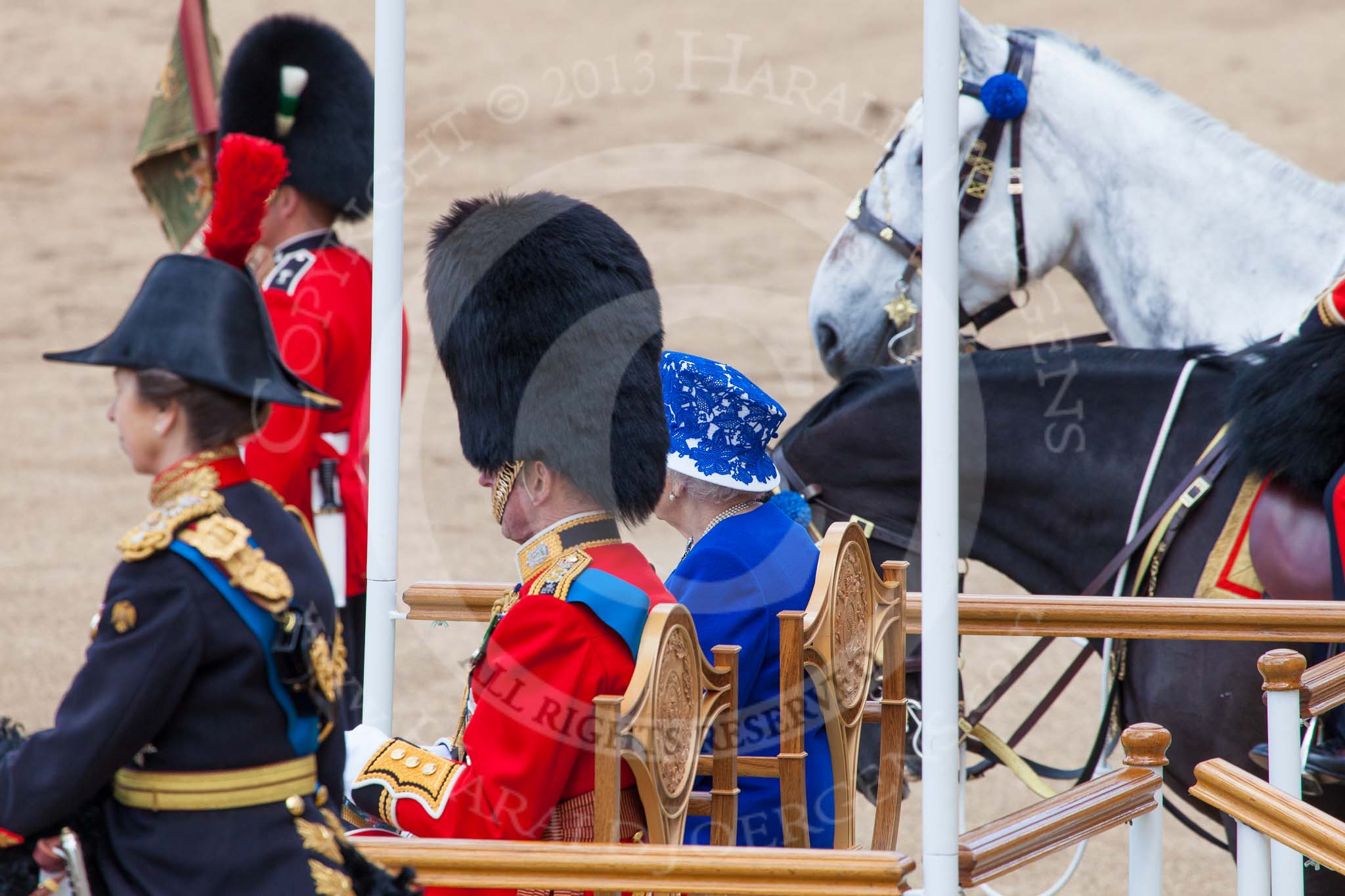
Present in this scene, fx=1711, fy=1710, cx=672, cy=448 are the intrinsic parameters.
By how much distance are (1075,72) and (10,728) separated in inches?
109

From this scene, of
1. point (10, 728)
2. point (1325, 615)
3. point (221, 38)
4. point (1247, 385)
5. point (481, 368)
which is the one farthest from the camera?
point (221, 38)

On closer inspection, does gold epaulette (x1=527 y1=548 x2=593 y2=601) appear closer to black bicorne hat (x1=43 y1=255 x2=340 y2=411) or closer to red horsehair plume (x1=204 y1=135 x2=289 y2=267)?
black bicorne hat (x1=43 y1=255 x2=340 y2=411)

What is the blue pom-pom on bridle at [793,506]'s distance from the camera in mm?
2826

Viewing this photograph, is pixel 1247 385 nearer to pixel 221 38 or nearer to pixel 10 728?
pixel 10 728

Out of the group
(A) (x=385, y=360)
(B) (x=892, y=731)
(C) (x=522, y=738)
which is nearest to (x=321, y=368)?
(A) (x=385, y=360)

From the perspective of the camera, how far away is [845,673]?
2117 mm

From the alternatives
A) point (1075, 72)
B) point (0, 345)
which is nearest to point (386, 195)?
point (1075, 72)

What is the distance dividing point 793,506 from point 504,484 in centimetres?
94

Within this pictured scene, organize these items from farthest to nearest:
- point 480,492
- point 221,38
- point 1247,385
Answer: point 221,38
point 480,492
point 1247,385

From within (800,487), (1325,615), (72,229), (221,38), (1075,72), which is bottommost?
(1325,615)

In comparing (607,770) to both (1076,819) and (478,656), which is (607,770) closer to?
(478,656)

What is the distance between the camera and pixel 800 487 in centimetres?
334

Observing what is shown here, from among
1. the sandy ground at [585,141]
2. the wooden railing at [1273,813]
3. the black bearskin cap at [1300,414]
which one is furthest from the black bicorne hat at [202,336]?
the sandy ground at [585,141]

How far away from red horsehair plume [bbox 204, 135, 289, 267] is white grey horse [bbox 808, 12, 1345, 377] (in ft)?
6.71
